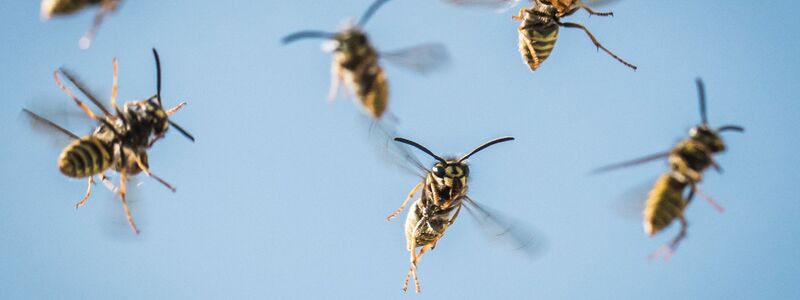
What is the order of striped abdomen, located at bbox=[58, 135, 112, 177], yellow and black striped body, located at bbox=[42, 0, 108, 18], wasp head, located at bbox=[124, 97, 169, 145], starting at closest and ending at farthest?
yellow and black striped body, located at bbox=[42, 0, 108, 18], striped abdomen, located at bbox=[58, 135, 112, 177], wasp head, located at bbox=[124, 97, 169, 145]

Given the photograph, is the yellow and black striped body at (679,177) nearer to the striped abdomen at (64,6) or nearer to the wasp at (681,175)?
the wasp at (681,175)

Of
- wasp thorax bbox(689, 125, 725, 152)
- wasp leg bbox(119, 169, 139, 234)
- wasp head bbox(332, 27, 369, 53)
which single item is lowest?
wasp thorax bbox(689, 125, 725, 152)

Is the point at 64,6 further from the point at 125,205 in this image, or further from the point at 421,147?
the point at 421,147

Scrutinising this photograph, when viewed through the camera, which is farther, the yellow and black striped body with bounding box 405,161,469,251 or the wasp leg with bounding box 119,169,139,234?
the yellow and black striped body with bounding box 405,161,469,251

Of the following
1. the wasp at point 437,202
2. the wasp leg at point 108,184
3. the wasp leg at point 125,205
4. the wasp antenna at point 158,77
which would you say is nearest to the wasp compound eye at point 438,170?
the wasp at point 437,202

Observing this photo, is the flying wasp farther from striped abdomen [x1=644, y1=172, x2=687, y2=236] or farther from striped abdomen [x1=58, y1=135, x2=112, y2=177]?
striped abdomen [x1=58, y1=135, x2=112, y2=177]

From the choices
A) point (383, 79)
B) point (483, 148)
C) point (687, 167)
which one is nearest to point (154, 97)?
point (383, 79)

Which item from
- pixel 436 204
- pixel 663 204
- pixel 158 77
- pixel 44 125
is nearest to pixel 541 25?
pixel 436 204

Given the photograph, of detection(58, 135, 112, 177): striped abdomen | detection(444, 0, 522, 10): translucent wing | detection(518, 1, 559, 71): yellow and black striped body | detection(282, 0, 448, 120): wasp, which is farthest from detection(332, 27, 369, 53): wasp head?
detection(518, 1, 559, 71): yellow and black striped body
